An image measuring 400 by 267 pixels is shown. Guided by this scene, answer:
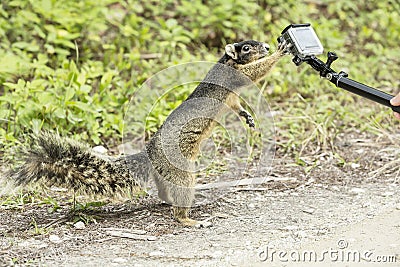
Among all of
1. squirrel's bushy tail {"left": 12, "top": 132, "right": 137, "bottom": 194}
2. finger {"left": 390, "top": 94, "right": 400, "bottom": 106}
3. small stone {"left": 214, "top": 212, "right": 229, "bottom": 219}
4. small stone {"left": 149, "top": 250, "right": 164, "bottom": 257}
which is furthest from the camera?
small stone {"left": 214, "top": 212, "right": 229, "bottom": 219}

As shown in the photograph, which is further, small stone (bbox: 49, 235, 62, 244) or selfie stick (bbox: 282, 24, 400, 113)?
small stone (bbox: 49, 235, 62, 244)

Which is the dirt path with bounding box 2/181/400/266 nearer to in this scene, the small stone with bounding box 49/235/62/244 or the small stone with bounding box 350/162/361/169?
the small stone with bounding box 49/235/62/244

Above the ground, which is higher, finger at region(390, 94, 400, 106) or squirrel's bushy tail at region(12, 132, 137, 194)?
finger at region(390, 94, 400, 106)

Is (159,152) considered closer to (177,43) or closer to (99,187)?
(99,187)

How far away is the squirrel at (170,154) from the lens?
364 centimetres

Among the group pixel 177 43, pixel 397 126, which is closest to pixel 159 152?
pixel 397 126

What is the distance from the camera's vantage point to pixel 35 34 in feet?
21.7

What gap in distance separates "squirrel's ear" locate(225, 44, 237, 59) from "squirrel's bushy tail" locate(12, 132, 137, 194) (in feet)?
3.16

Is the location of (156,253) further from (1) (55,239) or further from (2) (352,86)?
(2) (352,86)

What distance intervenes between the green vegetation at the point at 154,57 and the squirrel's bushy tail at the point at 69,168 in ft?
4.20

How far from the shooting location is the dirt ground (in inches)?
134

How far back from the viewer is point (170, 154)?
3846mm

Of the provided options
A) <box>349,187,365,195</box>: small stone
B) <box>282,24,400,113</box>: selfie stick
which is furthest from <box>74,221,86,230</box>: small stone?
<box>349,187,365,195</box>: small stone

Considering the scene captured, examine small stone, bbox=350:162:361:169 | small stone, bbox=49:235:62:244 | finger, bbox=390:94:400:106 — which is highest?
finger, bbox=390:94:400:106
